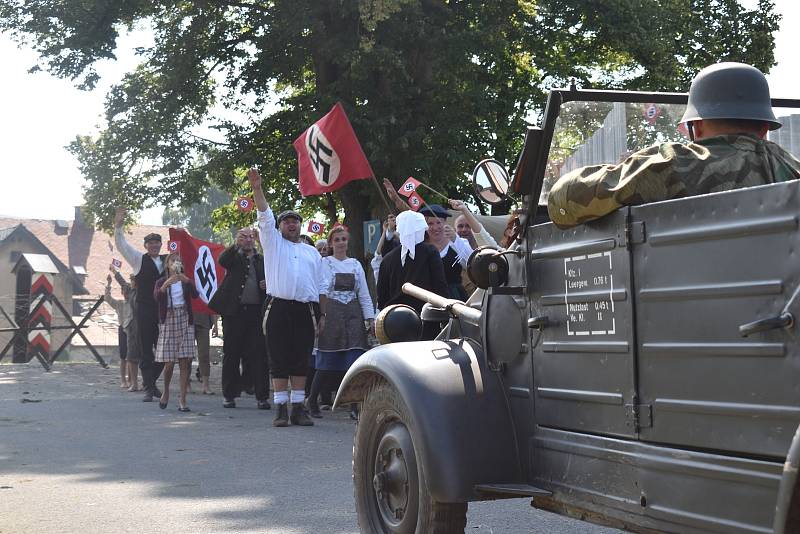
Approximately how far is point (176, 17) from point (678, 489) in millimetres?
26018

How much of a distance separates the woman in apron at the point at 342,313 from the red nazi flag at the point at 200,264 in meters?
3.12

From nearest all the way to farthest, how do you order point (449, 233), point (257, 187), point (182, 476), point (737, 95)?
1. point (737, 95)
2. point (182, 476)
3. point (257, 187)
4. point (449, 233)

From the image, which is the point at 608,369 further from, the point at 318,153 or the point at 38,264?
the point at 38,264

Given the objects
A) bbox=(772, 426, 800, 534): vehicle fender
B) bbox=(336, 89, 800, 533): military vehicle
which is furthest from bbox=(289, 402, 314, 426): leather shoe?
bbox=(772, 426, 800, 534): vehicle fender

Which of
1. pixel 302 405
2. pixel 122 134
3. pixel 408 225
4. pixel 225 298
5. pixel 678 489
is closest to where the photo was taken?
pixel 678 489

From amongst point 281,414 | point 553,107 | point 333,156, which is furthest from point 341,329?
point 553,107

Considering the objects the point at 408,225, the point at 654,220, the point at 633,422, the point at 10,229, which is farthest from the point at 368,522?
the point at 10,229

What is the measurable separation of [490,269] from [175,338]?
9172 mm

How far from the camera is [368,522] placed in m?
4.88

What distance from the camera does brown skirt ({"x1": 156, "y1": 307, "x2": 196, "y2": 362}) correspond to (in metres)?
12.9

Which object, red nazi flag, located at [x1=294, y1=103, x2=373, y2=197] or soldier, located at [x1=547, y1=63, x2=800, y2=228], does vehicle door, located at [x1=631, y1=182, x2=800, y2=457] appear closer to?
soldier, located at [x1=547, y1=63, x2=800, y2=228]

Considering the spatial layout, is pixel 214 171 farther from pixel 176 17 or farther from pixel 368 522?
pixel 368 522

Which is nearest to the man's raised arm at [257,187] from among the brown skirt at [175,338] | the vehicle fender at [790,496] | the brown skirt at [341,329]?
the brown skirt at [341,329]

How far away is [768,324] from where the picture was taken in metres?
2.91
